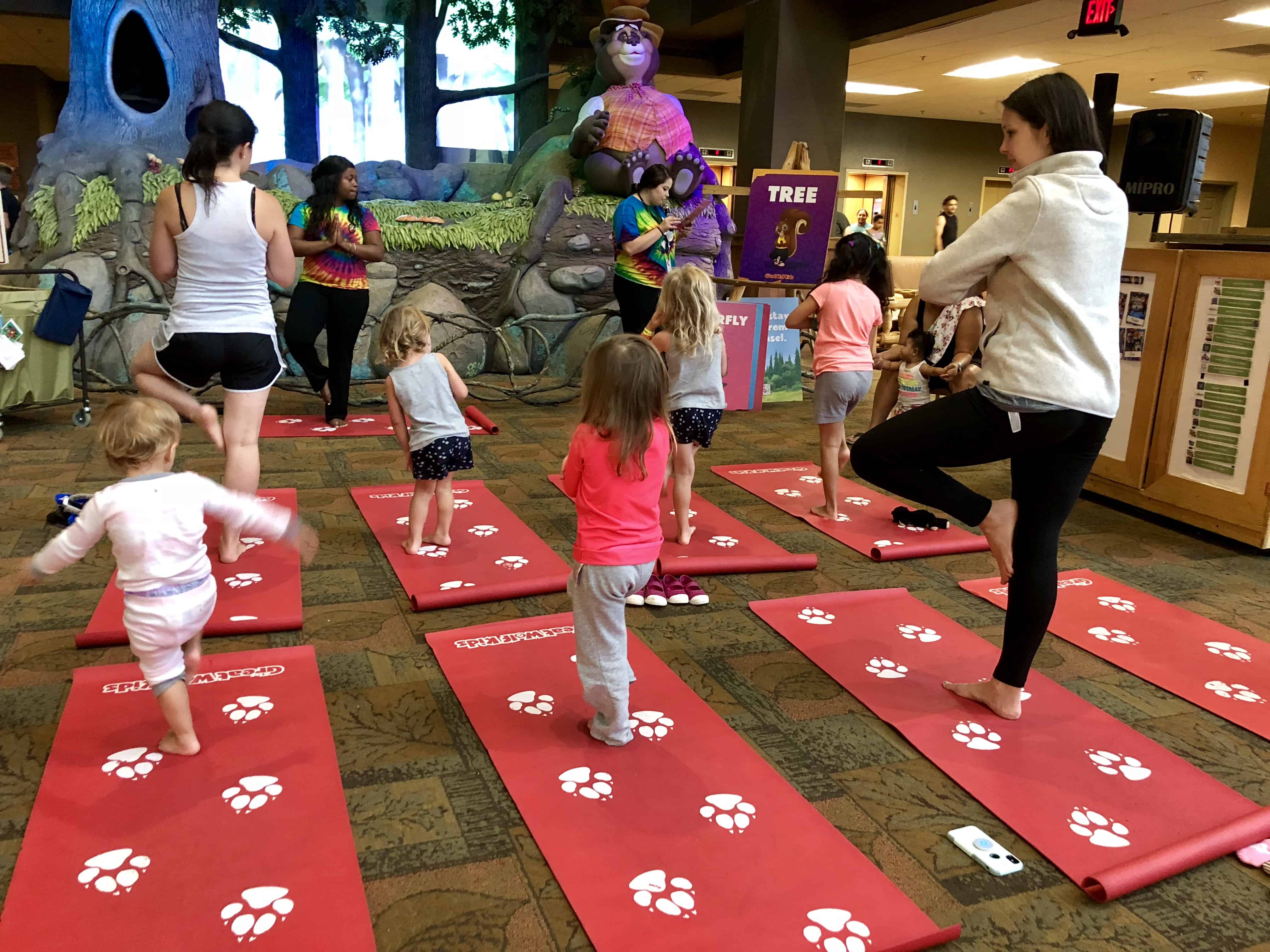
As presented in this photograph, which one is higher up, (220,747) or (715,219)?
(715,219)

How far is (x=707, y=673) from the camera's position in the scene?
8.69 ft

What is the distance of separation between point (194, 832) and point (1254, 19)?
10.7 m

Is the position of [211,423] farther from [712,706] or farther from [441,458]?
[712,706]

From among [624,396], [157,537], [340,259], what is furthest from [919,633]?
[340,259]

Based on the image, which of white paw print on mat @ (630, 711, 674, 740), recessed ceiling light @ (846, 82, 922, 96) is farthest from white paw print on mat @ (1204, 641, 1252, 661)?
recessed ceiling light @ (846, 82, 922, 96)

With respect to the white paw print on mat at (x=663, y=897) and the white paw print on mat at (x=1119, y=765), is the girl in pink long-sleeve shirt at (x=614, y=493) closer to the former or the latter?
the white paw print on mat at (x=663, y=897)

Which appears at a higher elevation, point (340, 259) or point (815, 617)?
point (340, 259)

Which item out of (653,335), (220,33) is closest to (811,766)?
(653,335)

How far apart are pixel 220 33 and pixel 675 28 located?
503 cm

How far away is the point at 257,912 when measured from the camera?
1.62 metres

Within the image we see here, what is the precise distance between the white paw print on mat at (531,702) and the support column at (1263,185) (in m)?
9.12

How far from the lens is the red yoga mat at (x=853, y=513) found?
3.76m

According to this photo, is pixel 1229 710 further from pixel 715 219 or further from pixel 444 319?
pixel 715 219

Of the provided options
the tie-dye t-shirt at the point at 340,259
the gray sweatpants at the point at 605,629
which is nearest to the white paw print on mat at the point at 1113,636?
the gray sweatpants at the point at 605,629
